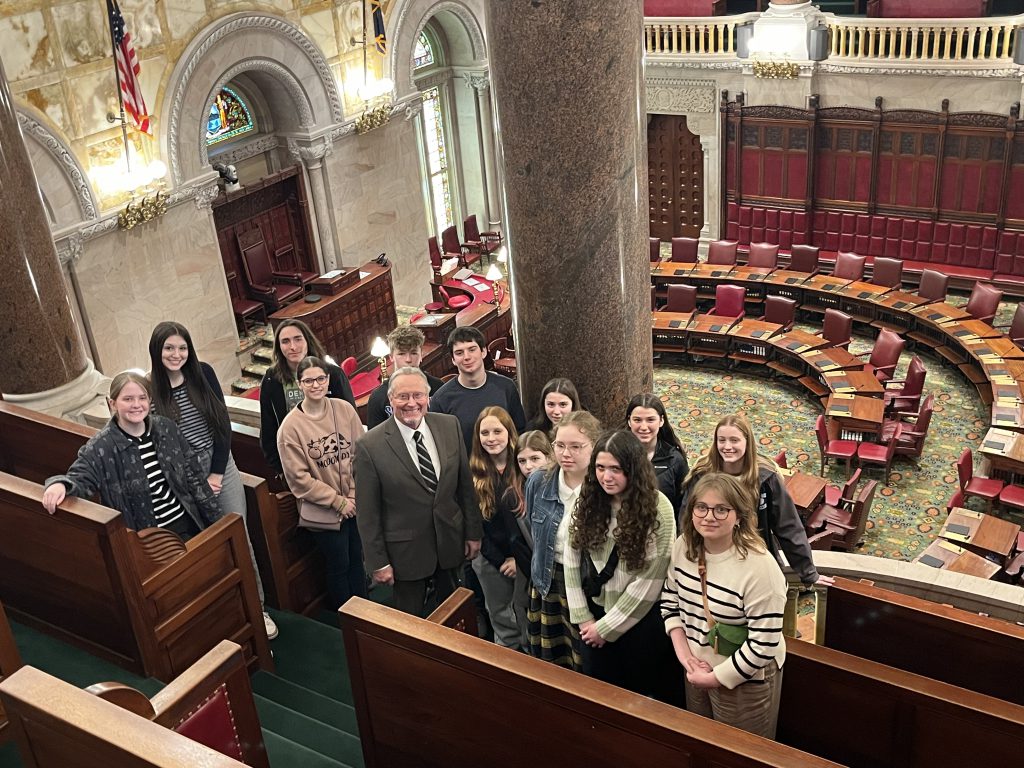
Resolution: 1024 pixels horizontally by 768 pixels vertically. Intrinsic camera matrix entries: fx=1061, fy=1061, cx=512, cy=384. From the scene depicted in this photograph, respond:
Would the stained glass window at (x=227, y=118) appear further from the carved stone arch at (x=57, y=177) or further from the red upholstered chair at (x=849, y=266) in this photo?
the red upholstered chair at (x=849, y=266)

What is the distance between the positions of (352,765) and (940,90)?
13.7 m

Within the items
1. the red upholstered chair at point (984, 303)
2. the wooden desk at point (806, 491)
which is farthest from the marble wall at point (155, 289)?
the red upholstered chair at point (984, 303)

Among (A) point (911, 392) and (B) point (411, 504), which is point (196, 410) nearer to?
(B) point (411, 504)

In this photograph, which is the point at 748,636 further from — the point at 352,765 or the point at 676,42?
the point at 676,42

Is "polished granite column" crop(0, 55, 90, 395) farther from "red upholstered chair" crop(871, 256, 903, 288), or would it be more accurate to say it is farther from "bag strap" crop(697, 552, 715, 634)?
"red upholstered chair" crop(871, 256, 903, 288)

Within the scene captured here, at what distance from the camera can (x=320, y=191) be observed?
14867mm

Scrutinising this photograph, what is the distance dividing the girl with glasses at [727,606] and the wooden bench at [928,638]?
0.89 meters

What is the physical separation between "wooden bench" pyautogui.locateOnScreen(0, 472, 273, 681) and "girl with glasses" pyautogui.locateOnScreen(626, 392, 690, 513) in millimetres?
1846

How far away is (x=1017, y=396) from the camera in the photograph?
11.1 metres

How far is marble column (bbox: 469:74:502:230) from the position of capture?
1808 centimetres

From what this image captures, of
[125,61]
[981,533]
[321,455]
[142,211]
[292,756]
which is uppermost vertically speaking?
[125,61]

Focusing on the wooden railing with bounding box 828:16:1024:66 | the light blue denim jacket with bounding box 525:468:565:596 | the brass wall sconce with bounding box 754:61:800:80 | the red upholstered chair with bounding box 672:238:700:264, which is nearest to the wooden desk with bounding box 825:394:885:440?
the red upholstered chair with bounding box 672:238:700:264

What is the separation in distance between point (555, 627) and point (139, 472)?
192 centimetres

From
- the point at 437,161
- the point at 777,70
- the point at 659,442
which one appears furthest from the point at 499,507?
the point at 437,161
